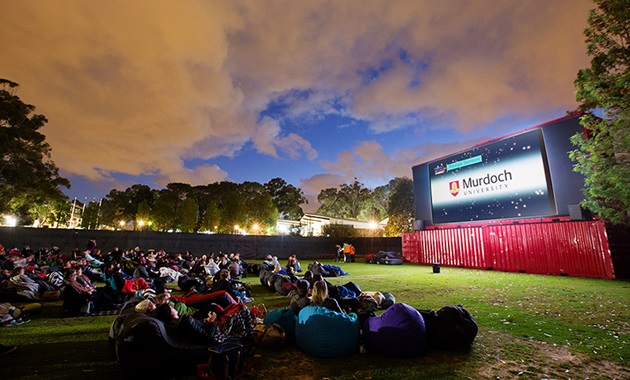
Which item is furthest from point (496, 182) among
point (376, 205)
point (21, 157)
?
point (376, 205)

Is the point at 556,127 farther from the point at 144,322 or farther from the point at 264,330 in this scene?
the point at 144,322

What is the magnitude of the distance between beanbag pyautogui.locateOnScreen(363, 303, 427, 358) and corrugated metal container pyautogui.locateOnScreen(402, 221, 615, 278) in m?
13.2

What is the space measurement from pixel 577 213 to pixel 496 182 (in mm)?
4077

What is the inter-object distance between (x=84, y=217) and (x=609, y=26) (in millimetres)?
78162

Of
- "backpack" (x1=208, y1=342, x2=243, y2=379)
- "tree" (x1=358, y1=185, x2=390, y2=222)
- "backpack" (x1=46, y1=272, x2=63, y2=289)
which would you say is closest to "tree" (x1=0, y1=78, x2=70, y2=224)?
"backpack" (x1=46, y1=272, x2=63, y2=289)

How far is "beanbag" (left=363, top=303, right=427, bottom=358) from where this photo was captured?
386 centimetres

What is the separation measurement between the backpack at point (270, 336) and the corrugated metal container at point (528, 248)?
14.6 metres

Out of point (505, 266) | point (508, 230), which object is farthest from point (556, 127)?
point (505, 266)

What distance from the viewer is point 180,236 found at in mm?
24406

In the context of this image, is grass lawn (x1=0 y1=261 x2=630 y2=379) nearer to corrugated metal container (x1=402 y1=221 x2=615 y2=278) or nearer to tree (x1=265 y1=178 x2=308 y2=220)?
corrugated metal container (x1=402 y1=221 x2=615 y2=278)

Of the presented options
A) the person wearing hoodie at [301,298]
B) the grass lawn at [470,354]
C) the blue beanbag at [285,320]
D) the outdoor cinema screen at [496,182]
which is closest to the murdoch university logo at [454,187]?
the outdoor cinema screen at [496,182]

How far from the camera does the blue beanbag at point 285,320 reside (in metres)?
4.58

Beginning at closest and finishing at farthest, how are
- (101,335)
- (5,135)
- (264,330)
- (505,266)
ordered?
Result: 1. (264,330)
2. (101,335)
3. (505,266)
4. (5,135)

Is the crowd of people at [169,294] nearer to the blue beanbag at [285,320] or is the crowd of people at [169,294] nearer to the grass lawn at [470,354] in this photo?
the blue beanbag at [285,320]
